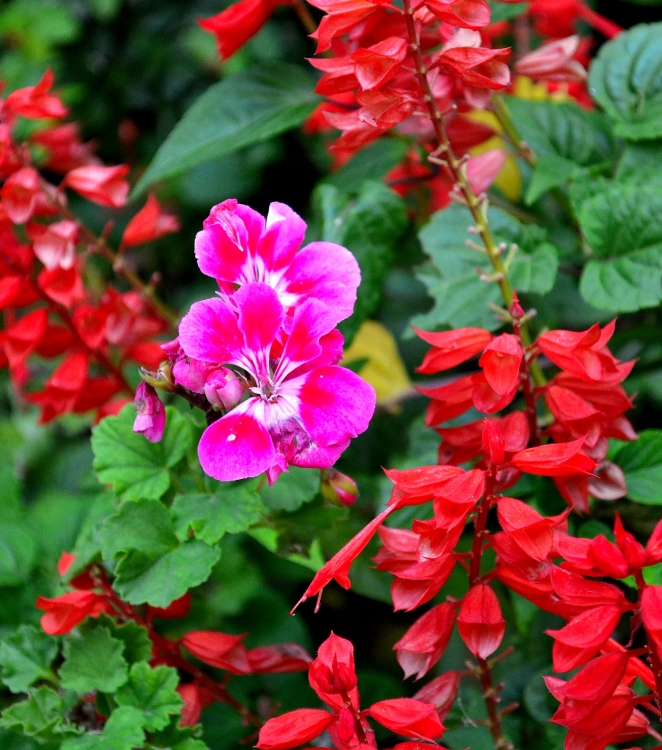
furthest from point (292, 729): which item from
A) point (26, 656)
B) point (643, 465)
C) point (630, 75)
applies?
point (630, 75)

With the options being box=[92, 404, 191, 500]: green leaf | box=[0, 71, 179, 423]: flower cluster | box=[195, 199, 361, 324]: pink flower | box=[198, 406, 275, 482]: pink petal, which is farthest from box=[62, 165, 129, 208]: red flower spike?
box=[198, 406, 275, 482]: pink petal

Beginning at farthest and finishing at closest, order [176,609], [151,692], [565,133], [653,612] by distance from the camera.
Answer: [565,133] → [176,609] → [151,692] → [653,612]

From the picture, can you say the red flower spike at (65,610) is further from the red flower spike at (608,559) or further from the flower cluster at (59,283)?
the red flower spike at (608,559)

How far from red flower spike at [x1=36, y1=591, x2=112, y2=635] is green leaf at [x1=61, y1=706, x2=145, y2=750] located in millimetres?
100

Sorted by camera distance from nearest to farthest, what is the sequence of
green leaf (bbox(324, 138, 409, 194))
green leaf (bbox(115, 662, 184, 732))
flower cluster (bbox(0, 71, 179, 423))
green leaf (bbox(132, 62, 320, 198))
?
green leaf (bbox(115, 662, 184, 732)) < flower cluster (bbox(0, 71, 179, 423)) < green leaf (bbox(132, 62, 320, 198)) < green leaf (bbox(324, 138, 409, 194))

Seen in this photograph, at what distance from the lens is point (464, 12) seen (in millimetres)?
729

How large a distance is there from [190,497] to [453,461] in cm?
26

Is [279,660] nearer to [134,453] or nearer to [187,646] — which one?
[187,646]

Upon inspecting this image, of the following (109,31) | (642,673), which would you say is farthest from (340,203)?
(109,31)

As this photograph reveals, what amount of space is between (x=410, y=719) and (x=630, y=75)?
A: 3.14 feet

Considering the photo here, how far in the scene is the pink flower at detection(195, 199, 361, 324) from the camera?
2.17ft

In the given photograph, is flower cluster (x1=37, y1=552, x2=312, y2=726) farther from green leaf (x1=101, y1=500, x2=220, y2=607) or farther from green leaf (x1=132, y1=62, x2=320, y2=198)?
green leaf (x1=132, y1=62, x2=320, y2=198)

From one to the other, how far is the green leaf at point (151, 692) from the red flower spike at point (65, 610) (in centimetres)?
8

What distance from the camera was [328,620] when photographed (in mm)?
1327
